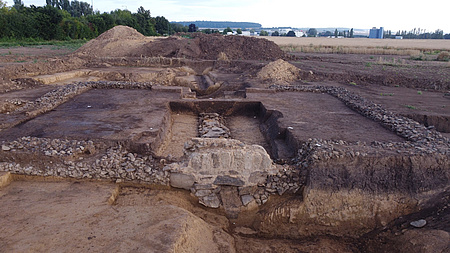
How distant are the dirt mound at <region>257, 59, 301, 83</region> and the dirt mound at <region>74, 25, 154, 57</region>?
9885 millimetres

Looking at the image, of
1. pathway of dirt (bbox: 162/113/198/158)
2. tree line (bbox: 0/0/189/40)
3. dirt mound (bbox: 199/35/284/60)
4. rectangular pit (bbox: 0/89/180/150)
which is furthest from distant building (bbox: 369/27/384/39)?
rectangular pit (bbox: 0/89/180/150)

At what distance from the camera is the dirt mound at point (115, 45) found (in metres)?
19.2

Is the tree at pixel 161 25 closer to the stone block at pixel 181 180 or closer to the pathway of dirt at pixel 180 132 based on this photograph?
the pathway of dirt at pixel 180 132

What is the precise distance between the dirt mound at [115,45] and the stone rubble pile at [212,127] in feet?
41.0

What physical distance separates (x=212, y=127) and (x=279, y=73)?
22.0ft

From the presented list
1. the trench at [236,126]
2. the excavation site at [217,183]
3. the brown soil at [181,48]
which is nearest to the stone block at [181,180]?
the excavation site at [217,183]

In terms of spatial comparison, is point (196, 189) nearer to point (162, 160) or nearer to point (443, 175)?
point (162, 160)

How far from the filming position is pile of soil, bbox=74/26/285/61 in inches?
760

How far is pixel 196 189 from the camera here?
16.5 feet

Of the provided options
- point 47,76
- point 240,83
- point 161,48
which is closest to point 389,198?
point 240,83

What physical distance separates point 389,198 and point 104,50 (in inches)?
748

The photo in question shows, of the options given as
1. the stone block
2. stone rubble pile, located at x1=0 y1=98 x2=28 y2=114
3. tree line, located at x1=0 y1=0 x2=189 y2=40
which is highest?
tree line, located at x1=0 y1=0 x2=189 y2=40

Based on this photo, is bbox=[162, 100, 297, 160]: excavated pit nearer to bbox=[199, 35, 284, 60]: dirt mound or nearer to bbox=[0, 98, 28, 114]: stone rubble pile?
bbox=[0, 98, 28, 114]: stone rubble pile

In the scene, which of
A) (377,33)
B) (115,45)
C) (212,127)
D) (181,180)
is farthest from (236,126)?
(377,33)
